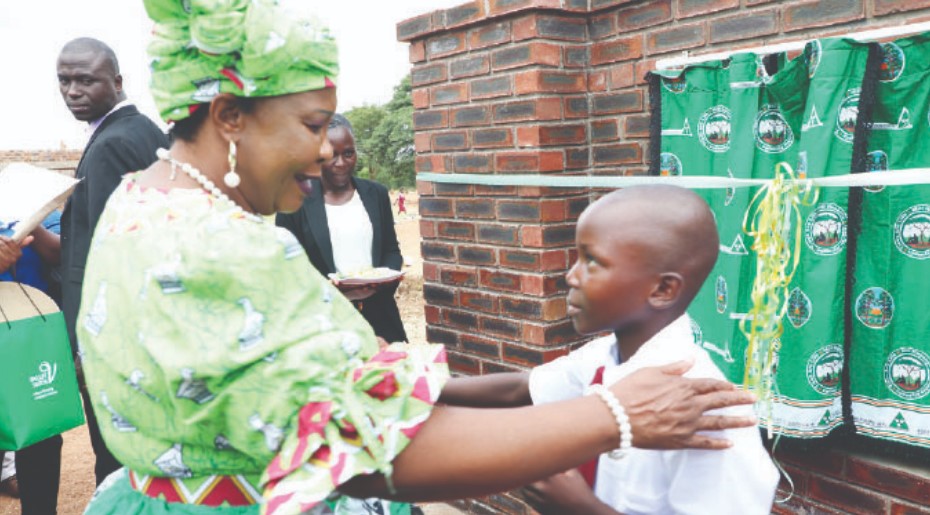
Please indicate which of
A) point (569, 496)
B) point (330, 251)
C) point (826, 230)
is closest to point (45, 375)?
point (330, 251)

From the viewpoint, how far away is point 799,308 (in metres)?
2.50

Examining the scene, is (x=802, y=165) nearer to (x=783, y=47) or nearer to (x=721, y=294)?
(x=783, y=47)

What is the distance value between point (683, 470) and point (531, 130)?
1.94 meters

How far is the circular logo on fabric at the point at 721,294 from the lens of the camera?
8.89ft

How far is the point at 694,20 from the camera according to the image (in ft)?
9.14

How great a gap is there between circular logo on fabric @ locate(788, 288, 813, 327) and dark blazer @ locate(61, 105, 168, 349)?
8.91ft

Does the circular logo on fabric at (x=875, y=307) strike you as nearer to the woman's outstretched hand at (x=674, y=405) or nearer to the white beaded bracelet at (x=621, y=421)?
the woman's outstretched hand at (x=674, y=405)

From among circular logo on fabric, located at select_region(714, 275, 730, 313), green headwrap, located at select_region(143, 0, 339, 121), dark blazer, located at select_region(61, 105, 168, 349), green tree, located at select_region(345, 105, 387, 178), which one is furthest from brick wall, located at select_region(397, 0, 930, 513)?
green tree, located at select_region(345, 105, 387, 178)

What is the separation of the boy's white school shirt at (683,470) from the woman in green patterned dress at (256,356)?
0.39 feet

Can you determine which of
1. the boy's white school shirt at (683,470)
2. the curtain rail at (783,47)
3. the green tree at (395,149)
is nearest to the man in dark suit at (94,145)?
the curtain rail at (783,47)

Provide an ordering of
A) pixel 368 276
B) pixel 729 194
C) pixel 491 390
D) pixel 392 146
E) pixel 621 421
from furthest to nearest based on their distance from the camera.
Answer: pixel 392 146
pixel 368 276
pixel 729 194
pixel 491 390
pixel 621 421

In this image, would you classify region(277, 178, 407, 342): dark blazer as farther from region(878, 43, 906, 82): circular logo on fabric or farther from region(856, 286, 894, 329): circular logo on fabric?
region(878, 43, 906, 82): circular logo on fabric

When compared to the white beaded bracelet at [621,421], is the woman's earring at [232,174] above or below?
above

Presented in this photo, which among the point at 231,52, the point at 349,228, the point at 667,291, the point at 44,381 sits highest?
the point at 231,52
